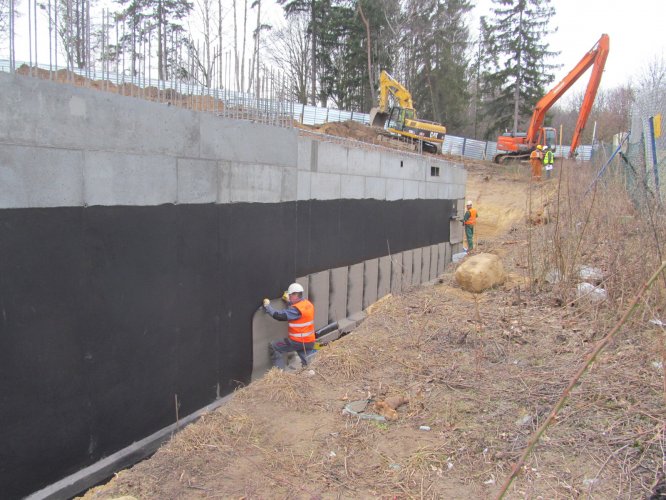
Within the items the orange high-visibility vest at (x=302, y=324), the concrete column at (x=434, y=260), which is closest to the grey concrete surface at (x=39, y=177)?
the orange high-visibility vest at (x=302, y=324)

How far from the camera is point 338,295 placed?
805 cm

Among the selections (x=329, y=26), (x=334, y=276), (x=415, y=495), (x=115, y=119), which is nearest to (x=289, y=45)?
(x=329, y=26)

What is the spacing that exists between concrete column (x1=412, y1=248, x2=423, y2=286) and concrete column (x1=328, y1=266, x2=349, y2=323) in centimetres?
361

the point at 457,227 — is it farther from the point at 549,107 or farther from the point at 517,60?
the point at 517,60

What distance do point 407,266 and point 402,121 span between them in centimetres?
1290

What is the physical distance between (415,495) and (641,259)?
343cm

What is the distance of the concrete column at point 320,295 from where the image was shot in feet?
23.7

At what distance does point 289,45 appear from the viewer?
3431 cm

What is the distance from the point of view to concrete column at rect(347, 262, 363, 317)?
844 cm

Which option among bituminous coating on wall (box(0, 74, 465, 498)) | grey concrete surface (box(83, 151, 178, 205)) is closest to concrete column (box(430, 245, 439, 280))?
bituminous coating on wall (box(0, 74, 465, 498))

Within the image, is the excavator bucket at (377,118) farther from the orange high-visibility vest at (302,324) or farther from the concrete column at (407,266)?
the orange high-visibility vest at (302,324)

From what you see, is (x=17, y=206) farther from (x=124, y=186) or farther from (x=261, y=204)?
(x=261, y=204)

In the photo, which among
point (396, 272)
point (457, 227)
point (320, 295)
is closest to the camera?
point (320, 295)

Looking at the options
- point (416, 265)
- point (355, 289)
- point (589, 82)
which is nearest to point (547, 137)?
point (589, 82)
